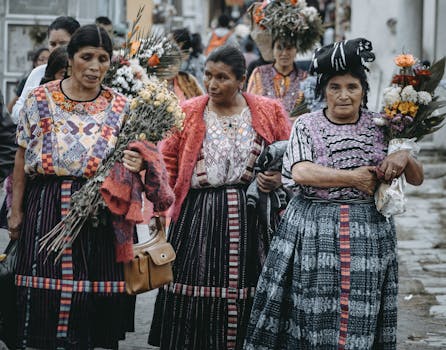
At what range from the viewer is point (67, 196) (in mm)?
5926

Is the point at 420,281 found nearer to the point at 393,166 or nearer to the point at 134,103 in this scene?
the point at 393,166

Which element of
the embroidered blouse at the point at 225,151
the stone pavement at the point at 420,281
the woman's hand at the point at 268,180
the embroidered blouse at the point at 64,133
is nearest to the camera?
the embroidered blouse at the point at 64,133

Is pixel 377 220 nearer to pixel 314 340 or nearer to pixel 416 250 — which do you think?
pixel 314 340

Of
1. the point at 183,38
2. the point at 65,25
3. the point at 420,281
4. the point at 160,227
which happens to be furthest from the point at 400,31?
the point at 160,227

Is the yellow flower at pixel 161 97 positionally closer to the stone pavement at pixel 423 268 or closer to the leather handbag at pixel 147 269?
the leather handbag at pixel 147 269

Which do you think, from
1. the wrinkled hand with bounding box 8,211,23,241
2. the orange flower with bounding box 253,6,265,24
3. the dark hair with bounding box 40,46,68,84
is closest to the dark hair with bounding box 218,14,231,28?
the orange flower with bounding box 253,6,265,24

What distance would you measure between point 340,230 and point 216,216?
1.15 meters

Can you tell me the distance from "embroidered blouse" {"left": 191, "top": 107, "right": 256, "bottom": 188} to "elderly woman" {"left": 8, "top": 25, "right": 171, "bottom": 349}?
688 mm

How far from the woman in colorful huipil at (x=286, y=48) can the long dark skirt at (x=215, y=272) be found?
→ 9.82 feet

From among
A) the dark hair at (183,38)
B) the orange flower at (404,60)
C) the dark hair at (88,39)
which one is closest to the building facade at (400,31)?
the dark hair at (183,38)

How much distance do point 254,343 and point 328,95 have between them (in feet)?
4.66

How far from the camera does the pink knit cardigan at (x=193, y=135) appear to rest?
652 centimetres

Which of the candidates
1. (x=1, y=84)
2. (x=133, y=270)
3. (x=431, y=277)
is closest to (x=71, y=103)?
(x=133, y=270)

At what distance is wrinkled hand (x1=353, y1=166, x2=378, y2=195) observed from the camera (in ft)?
18.2
